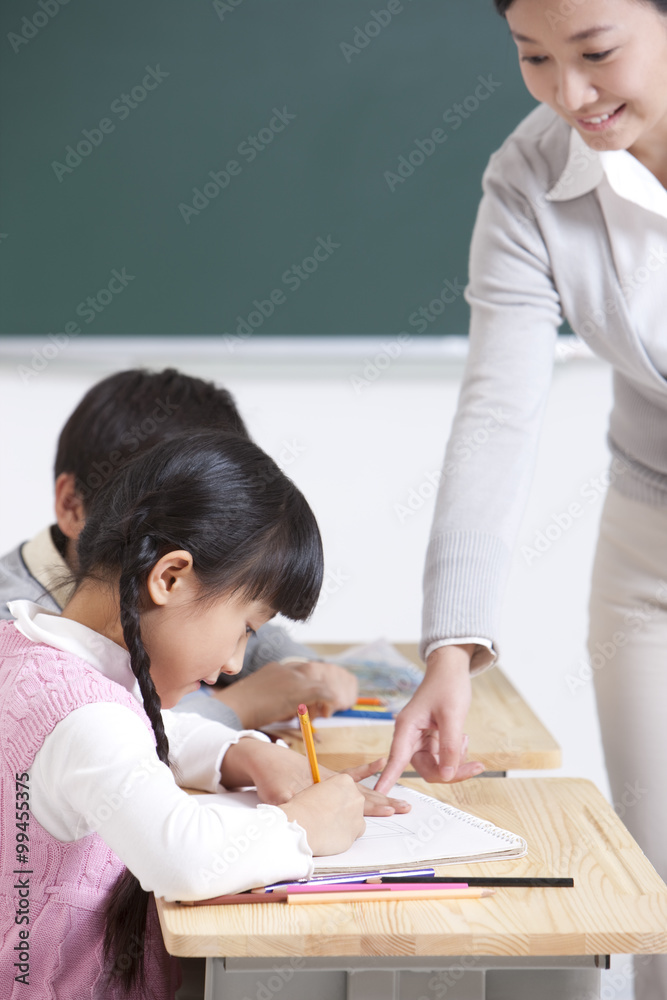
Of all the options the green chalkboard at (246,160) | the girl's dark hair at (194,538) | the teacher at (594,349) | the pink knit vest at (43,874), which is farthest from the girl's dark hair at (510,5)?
the green chalkboard at (246,160)

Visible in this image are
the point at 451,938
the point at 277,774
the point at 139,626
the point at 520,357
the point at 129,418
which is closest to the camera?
the point at 451,938

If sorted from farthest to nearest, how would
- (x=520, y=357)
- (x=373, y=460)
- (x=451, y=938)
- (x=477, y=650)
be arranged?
1. (x=373, y=460)
2. (x=520, y=357)
3. (x=477, y=650)
4. (x=451, y=938)

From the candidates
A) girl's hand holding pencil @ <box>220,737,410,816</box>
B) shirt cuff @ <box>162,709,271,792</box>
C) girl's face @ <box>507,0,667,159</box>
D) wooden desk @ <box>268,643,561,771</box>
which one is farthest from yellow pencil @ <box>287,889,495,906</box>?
girl's face @ <box>507,0,667,159</box>

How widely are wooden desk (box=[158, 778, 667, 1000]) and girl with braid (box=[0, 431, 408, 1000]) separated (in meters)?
0.06

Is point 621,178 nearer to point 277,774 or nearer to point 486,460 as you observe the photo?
point 486,460

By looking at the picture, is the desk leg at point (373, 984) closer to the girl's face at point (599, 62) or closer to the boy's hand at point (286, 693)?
the boy's hand at point (286, 693)

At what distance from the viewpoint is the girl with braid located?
89cm

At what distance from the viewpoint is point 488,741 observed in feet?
4.58

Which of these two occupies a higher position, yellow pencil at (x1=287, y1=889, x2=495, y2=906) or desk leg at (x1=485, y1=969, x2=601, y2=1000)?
yellow pencil at (x1=287, y1=889, x2=495, y2=906)

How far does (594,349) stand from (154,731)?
84 cm

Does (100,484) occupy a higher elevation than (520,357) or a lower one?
lower

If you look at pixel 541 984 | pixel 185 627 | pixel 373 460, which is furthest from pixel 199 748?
pixel 373 460

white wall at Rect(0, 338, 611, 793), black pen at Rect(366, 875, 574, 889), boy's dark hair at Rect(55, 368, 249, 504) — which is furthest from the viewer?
white wall at Rect(0, 338, 611, 793)

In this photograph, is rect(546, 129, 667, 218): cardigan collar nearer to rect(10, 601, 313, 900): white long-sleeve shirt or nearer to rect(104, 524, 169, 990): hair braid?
rect(104, 524, 169, 990): hair braid
